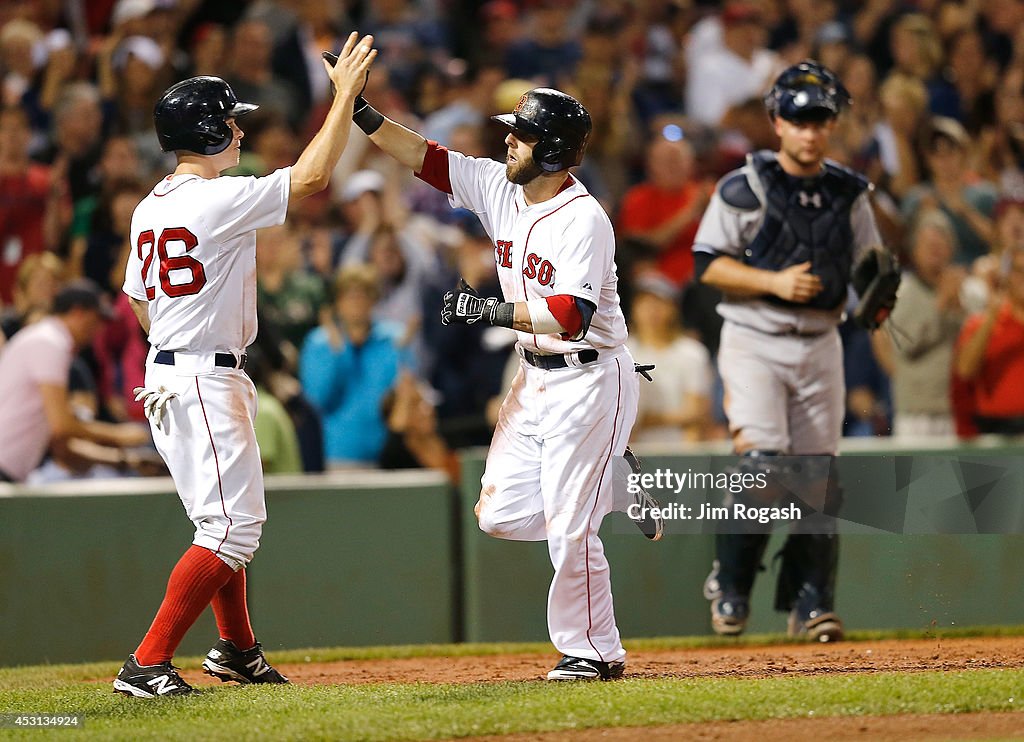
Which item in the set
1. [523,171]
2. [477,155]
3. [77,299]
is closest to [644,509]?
[523,171]

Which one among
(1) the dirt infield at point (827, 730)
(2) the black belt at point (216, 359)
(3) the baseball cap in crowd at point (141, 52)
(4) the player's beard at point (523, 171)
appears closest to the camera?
(1) the dirt infield at point (827, 730)

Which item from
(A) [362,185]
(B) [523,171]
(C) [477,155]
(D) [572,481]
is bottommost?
(D) [572,481]

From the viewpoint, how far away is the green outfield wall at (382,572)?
8.05 meters

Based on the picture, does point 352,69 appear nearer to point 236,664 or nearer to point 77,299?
point 236,664

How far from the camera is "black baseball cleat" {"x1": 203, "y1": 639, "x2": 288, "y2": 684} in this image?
605cm

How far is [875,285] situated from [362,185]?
4625mm

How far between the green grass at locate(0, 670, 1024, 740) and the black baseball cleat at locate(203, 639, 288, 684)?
16 centimetres

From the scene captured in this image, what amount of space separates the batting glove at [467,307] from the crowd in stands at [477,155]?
294cm

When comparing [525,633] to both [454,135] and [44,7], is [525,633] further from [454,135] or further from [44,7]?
[44,7]

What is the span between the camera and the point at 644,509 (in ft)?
22.4

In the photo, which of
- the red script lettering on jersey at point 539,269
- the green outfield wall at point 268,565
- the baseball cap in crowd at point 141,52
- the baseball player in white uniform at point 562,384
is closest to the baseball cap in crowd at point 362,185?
the baseball cap in crowd at point 141,52

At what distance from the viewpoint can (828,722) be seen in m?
5.38

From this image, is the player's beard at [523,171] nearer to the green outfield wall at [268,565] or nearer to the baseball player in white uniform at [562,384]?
the baseball player in white uniform at [562,384]

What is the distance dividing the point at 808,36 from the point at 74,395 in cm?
735
